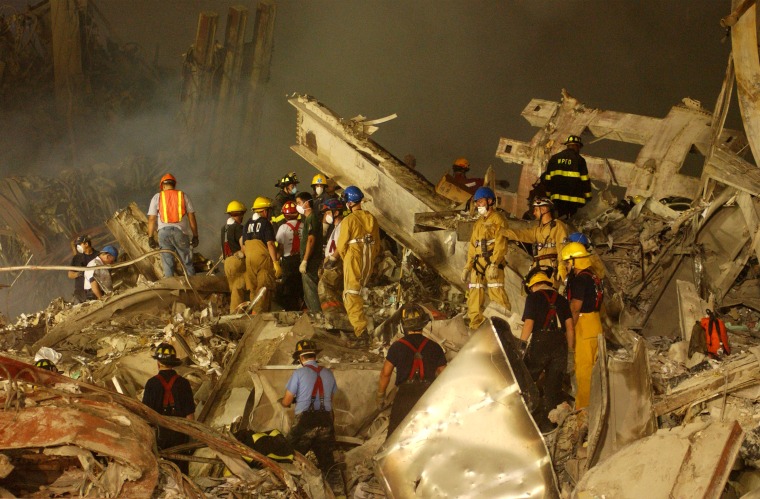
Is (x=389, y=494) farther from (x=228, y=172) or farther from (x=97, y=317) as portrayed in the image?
(x=228, y=172)

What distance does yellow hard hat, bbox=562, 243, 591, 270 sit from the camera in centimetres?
780

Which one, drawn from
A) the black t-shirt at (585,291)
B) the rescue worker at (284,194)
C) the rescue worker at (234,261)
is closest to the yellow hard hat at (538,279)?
the black t-shirt at (585,291)

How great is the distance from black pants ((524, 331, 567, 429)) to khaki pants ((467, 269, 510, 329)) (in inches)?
63.9

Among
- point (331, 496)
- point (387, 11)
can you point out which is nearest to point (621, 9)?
point (387, 11)

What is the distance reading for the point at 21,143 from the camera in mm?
18359

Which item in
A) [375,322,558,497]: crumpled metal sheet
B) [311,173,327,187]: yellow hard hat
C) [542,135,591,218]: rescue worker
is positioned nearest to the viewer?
[375,322,558,497]: crumpled metal sheet

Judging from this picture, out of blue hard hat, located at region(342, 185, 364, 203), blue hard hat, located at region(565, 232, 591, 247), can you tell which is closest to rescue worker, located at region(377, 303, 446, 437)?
blue hard hat, located at region(565, 232, 591, 247)

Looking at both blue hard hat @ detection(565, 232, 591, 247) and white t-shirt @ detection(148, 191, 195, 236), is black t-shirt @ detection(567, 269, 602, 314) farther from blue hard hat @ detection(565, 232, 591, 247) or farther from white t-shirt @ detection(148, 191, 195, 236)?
white t-shirt @ detection(148, 191, 195, 236)

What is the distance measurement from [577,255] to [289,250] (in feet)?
14.0

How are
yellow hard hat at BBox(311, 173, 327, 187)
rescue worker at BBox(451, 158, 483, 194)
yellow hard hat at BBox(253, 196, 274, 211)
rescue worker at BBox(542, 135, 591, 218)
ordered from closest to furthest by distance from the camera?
rescue worker at BBox(542, 135, 591, 218) < yellow hard hat at BBox(253, 196, 274, 211) < rescue worker at BBox(451, 158, 483, 194) < yellow hard hat at BBox(311, 173, 327, 187)

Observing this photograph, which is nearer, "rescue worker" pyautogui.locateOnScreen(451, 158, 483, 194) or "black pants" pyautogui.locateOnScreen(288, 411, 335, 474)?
"black pants" pyautogui.locateOnScreen(288, 411, 335, 474)

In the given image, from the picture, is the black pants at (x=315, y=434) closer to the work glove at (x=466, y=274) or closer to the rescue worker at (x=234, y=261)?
the work glove at (x=466, y=274)

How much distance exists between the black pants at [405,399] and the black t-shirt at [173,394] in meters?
1.72

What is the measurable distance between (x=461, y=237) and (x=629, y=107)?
9.91 meters
